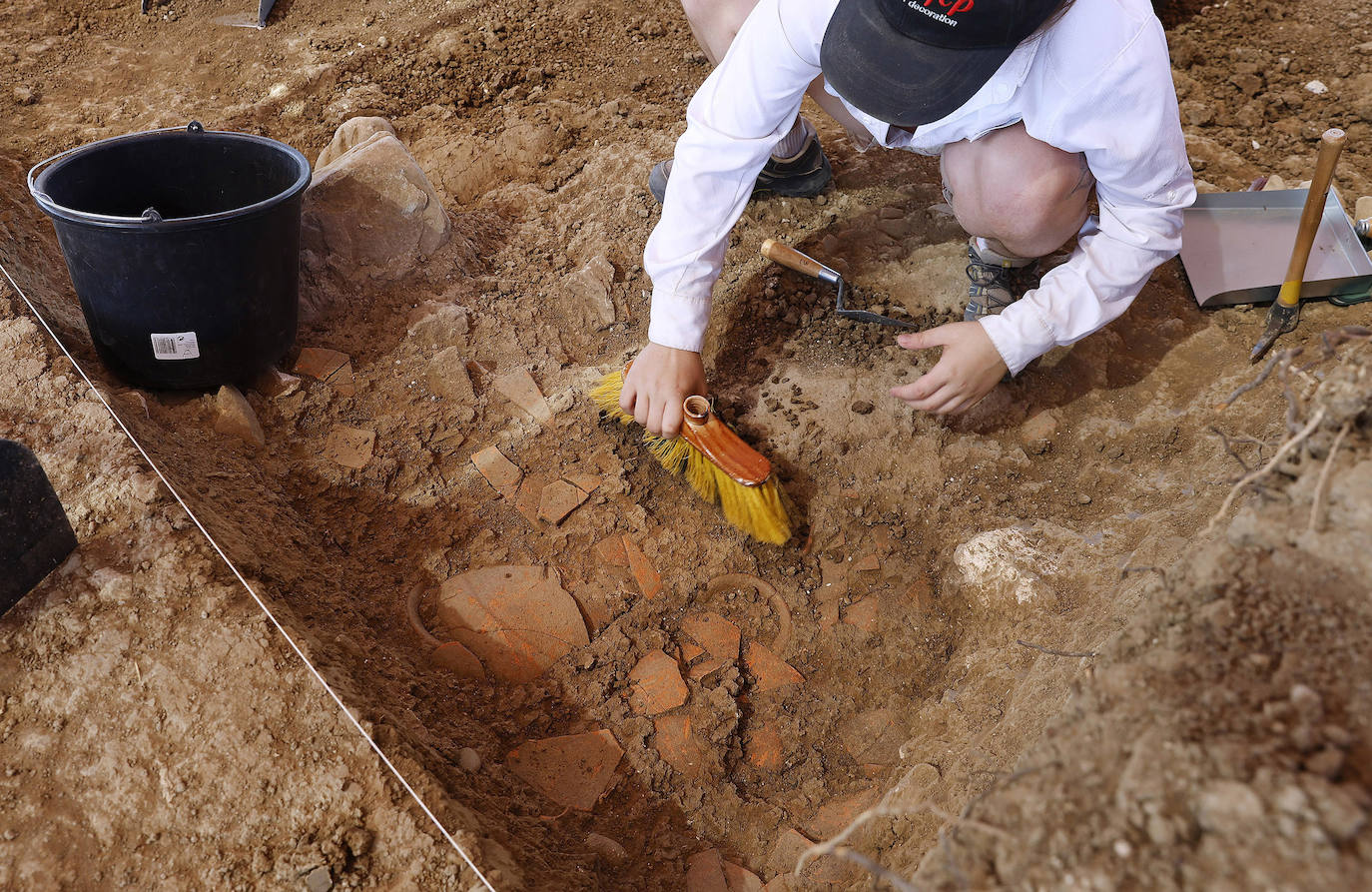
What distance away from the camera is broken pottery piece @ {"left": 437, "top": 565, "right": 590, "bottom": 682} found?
1.88 m

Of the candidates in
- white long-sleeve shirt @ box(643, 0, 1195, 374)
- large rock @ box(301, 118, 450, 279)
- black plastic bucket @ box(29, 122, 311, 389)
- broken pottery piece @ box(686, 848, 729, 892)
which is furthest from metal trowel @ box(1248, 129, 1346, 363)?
black plastic bucket @ box(29, 122, 311, 389)

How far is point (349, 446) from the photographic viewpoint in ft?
7.34

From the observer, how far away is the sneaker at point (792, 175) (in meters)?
2.69

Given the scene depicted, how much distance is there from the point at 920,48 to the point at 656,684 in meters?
1.32

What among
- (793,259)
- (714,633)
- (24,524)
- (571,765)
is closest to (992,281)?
(793,259)

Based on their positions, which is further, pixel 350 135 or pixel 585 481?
pixel 350 135

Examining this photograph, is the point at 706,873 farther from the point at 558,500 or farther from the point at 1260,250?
the point at 1260,250

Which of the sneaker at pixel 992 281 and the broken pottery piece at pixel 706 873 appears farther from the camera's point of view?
the sneaker at pixel 992 281

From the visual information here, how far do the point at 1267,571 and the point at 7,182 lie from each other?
349 cm

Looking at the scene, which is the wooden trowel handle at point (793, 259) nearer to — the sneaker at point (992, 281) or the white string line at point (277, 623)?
the sneaker at point (992, 281)

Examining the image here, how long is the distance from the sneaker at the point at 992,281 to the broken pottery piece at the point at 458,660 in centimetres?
146

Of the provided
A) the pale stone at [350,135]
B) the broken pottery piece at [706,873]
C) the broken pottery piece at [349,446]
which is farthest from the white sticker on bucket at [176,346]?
the broken pottery piece at [706,873]

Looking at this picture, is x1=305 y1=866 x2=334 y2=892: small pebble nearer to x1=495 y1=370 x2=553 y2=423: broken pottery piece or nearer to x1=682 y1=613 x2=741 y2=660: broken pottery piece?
x1=682 y1=613 x2=741 y2=660: broken pottery piece

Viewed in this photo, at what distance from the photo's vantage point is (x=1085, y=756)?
97cm
